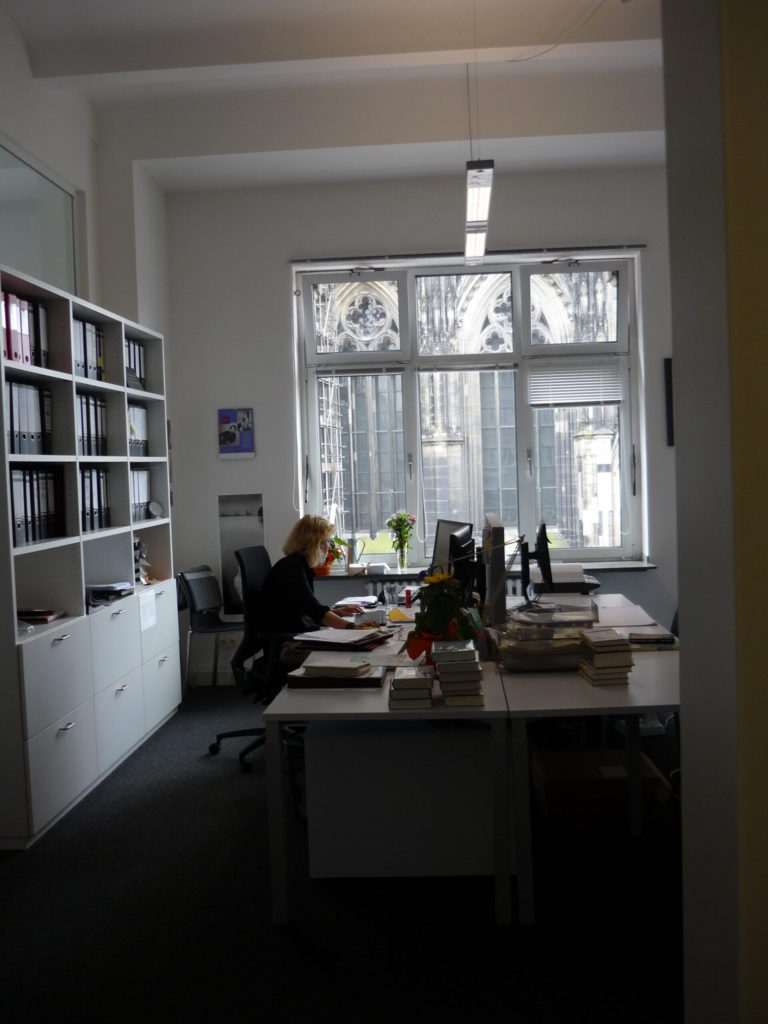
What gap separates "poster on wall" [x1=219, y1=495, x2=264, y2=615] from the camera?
6.09 metres

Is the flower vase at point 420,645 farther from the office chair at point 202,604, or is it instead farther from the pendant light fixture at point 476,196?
the office chair at point 202,604

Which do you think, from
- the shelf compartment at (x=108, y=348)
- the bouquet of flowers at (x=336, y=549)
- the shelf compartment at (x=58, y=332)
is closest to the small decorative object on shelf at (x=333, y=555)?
the bouquet of flowers at (x=336, y=549)

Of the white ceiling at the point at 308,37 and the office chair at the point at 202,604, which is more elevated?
the white ceiling at the point at 308,37

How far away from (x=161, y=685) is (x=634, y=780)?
286 centimetres

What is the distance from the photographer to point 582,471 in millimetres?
6137

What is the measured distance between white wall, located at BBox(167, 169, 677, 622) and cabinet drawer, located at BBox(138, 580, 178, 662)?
0.86 meters

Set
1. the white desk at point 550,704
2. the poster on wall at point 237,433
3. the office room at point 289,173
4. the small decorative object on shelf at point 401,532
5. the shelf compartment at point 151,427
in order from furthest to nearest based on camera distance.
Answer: the poster on wall at point 237,433, the small decorative object on shelf at point 401,532, the shelf compartment at point 151,427, the office room at point 289,173, the white desk at point 550,704

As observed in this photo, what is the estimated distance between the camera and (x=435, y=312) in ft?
20.3

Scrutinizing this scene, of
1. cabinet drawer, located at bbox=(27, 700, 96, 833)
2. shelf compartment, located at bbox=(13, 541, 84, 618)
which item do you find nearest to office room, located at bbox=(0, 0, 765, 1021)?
cabinet drawer, located at bbox=(27, 700, 96, 833)

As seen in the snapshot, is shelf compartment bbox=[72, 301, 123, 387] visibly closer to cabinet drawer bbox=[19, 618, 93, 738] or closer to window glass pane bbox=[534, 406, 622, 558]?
cabinet drawer bbox=[19, 618, 93, 738]

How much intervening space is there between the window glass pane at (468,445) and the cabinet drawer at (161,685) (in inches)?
77.6

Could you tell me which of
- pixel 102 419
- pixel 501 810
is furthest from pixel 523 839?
pixel 102 419

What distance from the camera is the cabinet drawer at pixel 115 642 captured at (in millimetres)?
4152

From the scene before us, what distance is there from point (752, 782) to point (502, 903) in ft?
5.00
